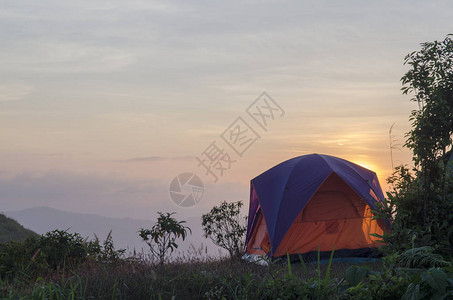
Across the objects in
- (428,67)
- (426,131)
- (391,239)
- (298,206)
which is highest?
(428,67)

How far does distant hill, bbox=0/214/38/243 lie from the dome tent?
1067cm

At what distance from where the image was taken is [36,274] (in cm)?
838

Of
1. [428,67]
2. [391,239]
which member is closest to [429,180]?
[391,239]

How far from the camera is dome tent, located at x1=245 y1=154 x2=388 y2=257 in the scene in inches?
436

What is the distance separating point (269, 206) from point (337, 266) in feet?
6.94

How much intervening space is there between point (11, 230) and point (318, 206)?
1332cm

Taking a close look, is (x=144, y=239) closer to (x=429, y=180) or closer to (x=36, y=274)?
(x=36, y=274)

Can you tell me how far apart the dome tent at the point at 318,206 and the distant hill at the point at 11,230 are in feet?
35.0

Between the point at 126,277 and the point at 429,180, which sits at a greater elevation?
the point at 429,180

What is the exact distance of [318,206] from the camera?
11.5m

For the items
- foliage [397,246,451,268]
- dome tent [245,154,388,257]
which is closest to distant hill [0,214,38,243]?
dome tent [245,154,388,257]

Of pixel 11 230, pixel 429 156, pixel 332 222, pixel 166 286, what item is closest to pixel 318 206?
pixel 332 222

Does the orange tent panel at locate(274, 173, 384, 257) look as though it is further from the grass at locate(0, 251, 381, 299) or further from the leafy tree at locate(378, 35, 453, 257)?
the grass at locate(0, 251, 381, 299)

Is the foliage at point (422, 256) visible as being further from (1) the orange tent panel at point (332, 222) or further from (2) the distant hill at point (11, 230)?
(2) the distant hill at point (11, 230)
